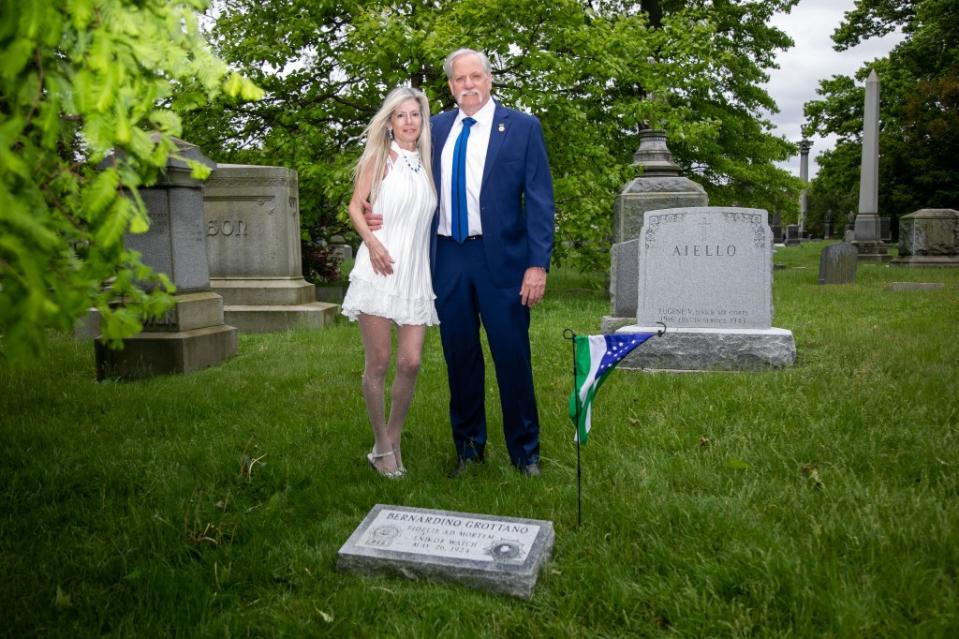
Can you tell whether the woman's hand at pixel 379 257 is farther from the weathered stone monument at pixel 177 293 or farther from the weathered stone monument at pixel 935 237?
the weathered stone monument at pixel 935 237

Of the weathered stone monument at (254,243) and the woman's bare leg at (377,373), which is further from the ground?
the weathered stone monument at (254,243)

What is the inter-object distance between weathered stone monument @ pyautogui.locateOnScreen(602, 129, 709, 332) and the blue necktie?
222 inches

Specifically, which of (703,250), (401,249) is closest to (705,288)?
(703,250)

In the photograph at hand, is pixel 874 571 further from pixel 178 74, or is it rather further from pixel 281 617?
pixel 178 74

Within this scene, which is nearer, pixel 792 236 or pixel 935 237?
pixel 935 237

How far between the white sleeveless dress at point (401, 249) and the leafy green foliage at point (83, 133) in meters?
1.88

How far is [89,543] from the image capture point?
10.4ft

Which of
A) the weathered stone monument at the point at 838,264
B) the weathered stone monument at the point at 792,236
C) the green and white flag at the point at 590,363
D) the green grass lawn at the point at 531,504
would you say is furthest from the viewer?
the weathered stone monument at the point at 792,236

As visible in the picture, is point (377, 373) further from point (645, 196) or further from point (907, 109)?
point (907, 109)

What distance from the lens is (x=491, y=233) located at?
3.75m

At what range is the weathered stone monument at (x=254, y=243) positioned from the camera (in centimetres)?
974

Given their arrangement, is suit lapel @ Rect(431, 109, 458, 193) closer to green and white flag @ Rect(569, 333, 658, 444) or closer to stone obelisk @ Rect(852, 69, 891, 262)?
green and white flag @ Rect(569, 333, 658, 444)

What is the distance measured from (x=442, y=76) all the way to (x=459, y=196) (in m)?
8.44

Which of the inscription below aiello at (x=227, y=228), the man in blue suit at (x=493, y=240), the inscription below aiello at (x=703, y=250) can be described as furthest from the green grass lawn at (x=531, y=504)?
the inscription below aiello at (x=227, y=228)
